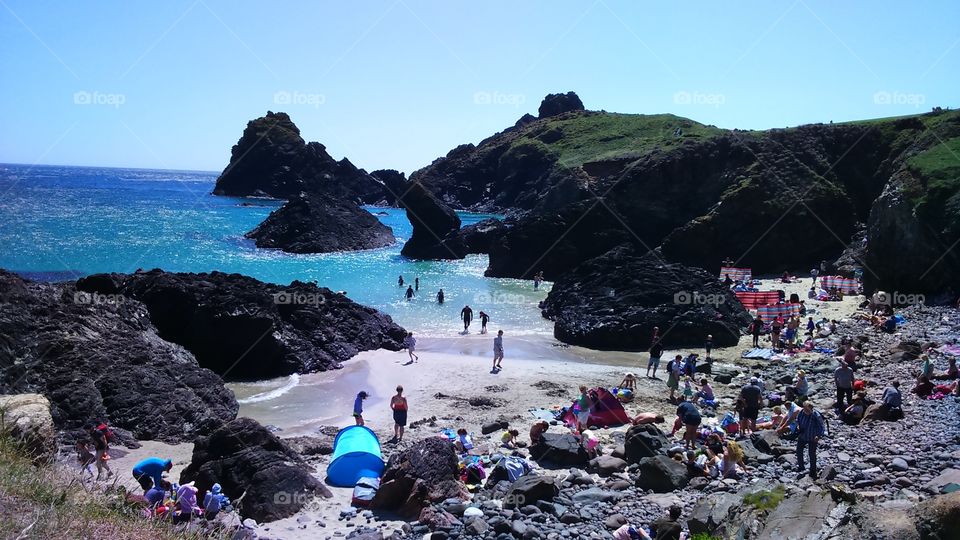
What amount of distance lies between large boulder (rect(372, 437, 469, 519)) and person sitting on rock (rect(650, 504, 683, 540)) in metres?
3.75

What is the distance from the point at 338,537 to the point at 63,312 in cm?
1171

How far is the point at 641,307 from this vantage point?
28.9m

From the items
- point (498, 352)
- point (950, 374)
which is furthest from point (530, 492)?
point (950, 374)

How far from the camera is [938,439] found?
12719mm

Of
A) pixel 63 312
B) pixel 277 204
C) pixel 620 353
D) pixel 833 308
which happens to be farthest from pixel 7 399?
pixel 277 204

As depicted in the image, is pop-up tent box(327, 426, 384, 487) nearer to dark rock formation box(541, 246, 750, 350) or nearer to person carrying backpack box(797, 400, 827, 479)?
person carrying backpack box(797, 400, 827, 479)

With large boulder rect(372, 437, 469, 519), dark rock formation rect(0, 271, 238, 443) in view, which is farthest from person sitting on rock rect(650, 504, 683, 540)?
dark rock formation rect(0, 271, 238, 443)

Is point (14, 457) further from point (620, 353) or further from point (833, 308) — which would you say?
point (833, 308)

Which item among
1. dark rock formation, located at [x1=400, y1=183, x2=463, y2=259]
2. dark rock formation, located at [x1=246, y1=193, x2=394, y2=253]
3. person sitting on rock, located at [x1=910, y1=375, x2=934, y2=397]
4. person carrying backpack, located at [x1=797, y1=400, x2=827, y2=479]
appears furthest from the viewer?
dark rock formation, located at [x1=246, y1=193, x2=394, y2=253]

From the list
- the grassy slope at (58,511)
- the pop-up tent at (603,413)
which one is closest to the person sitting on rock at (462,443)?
the pop-up tent at (603,413)

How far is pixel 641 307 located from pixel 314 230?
42430mm

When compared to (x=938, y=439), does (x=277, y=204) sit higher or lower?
higher

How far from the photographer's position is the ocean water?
36719 mm

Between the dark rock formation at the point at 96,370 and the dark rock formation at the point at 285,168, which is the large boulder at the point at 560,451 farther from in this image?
the dark rock formation at the point at 285,168
